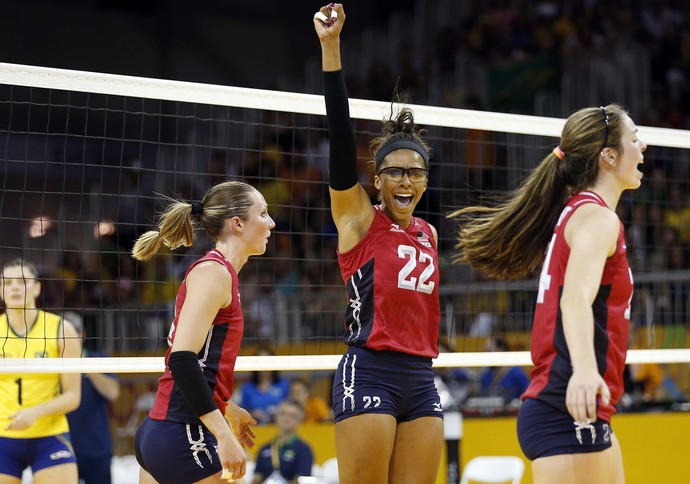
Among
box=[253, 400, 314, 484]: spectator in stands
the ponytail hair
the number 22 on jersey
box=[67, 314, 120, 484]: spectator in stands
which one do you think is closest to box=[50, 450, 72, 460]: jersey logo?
box=[67, 314, 120, 484]: spectator in stands

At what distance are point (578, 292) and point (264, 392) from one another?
7.93 meters

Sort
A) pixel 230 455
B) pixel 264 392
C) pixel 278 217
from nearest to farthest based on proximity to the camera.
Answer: pixel 230 455
pixel 264 392
pixel 278 217

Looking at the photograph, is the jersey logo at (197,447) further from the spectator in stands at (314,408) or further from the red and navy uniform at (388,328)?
the spectator in stands at (314,408)

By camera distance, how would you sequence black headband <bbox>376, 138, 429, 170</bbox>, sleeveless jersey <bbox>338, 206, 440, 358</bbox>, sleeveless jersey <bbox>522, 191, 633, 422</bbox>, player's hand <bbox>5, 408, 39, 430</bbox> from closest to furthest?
sleeveless jersey <bbox>522, 191, 633, 422</bbox>, sleeveless jersey <bbox>338, 206, 440, 358</bbox>, black headband <bbox>376, 138, 429, 170</bbox>, player's hand <bbox>5, 408, 39, 430</bbox>

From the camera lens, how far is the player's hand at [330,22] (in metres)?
4.45

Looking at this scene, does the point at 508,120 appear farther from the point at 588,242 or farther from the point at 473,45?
the point at 473,45

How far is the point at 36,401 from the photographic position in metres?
6.73

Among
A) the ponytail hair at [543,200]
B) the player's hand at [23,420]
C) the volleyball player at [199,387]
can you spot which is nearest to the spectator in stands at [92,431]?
the player's hand at [23,420]

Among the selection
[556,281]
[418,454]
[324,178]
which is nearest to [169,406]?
[418,454]

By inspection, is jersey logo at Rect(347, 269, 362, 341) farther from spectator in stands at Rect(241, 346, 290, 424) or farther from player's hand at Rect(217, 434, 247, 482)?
spectator in stands at Rect(241, 346, 290, 424)

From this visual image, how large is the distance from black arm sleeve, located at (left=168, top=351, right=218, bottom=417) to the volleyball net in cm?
172

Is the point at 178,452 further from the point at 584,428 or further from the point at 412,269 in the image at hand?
Answer: the point at 584,428

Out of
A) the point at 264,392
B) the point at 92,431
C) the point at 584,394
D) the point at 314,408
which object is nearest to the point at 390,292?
the point at 584,394

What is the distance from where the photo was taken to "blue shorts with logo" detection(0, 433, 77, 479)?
255 inches
